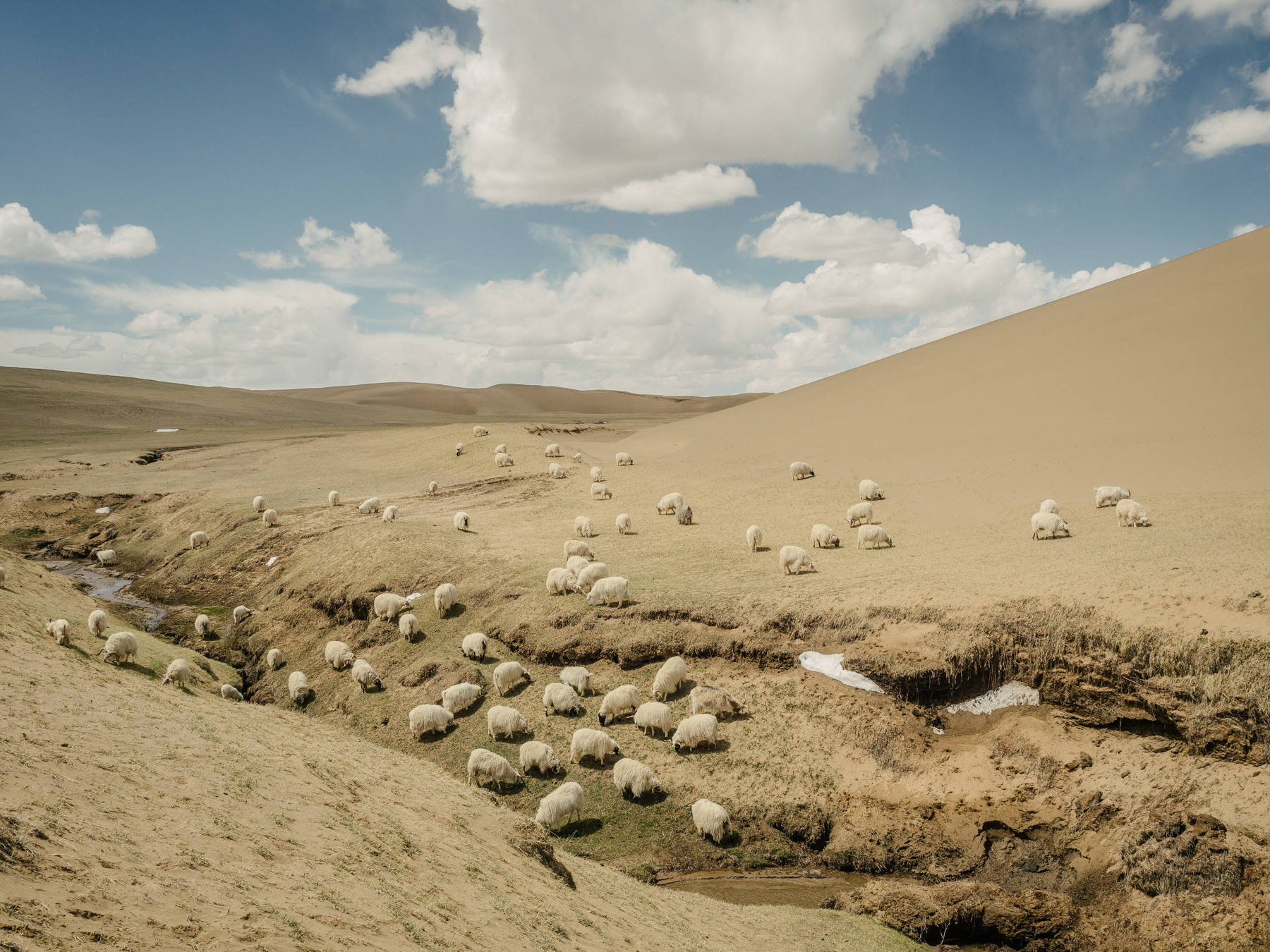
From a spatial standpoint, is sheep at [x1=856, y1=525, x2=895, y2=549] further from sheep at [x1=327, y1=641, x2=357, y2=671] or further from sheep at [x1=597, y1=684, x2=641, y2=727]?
sheep at [x1=327, y1=641, x2=357, y2=671]

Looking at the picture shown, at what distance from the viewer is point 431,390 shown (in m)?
160

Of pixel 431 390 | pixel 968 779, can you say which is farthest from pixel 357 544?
Result: pixel 431 390

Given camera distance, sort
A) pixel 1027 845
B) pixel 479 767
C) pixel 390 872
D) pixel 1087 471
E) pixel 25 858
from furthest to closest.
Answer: pixel 1087 471 < pixel 479 767 < pixel 1027 845 < pixel 390 872 < pixel 25 858

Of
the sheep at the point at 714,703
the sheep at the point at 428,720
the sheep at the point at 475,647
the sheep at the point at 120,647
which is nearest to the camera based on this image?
the sheep at the point at 714,703

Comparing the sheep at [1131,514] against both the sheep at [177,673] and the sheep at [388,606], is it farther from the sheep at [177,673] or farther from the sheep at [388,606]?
the sheep at [177,673]

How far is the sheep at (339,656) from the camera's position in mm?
20688

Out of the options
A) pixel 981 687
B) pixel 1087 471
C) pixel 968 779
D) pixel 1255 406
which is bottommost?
pixel 968 779

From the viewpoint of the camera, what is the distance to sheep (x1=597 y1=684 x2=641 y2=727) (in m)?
16.2

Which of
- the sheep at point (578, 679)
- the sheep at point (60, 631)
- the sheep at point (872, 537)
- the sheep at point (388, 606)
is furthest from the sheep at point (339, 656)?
the sheep at point (872, 537)

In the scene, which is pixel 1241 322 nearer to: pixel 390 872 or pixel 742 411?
pixel 742 411

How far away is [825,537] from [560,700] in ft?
32.8

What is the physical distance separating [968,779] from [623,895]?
676 cm

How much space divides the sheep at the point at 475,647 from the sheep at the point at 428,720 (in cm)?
220

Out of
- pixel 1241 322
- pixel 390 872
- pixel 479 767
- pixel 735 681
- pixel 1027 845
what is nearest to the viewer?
pixel 390 872
